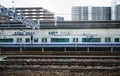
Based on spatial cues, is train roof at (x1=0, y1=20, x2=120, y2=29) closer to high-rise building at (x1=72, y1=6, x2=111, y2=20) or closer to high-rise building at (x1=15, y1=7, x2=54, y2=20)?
high-rise building at (x1=15, y1=7, x2=54, y2=20)

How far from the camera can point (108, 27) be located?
38031mm

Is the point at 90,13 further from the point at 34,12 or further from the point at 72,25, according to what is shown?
the point at 72,25

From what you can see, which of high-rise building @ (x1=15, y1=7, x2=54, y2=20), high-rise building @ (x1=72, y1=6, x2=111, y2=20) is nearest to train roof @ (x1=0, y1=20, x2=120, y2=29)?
high-rise building @ (x1=15, y1=7, x2=54, y2=20)

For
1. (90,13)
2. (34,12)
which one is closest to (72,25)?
(34,12)

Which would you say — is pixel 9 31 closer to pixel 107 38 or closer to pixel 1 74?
pixel 107 38

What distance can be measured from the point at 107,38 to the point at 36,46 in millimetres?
12250

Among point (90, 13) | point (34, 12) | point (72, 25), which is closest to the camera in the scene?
point (72, 25)

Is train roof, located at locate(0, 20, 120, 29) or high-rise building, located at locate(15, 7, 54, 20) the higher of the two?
high-rise building, located at locate(15, 7, 54, 20)

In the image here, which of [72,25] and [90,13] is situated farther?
[90,13]

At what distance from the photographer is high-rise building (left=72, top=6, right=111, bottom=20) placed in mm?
105131

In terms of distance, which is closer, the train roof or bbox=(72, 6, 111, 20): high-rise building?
the train roof

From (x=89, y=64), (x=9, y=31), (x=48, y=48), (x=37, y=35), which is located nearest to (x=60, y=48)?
(x=48, y=48)

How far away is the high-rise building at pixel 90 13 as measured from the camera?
10513cm

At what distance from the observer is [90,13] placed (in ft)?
343
